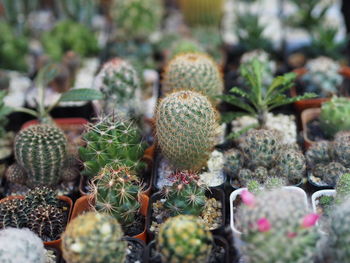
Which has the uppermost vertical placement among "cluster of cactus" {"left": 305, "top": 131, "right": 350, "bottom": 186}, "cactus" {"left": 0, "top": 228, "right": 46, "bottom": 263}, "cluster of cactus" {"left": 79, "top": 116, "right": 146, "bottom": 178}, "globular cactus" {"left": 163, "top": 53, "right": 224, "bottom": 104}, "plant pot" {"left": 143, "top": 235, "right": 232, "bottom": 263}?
"globular cactus" {"left": 163, "top": 53, "right": 224, "bottom": 104}

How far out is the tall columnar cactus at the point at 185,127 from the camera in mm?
2578

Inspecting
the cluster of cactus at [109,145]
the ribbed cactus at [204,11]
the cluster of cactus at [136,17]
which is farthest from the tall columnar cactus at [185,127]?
the ribbed cactus at [204,11]

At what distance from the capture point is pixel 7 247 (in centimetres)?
213

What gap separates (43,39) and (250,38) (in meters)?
1.67

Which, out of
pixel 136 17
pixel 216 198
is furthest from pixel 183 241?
pixel 136 17

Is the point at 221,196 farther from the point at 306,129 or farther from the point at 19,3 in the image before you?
the point at 19,3

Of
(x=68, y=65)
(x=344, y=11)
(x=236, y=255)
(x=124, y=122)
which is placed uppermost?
(x=344, y=11)

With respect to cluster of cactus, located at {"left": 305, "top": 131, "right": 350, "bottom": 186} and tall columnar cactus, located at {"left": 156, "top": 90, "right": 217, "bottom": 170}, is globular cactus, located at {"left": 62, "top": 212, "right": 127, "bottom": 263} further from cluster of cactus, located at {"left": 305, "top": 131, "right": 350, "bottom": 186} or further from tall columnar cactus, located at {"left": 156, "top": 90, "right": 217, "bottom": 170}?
cluster of cactus, located at {"left": 305, "top": 131, "right": 350, "bottom": 186}

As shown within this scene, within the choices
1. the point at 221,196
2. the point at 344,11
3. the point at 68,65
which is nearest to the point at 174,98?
the point at 221,196

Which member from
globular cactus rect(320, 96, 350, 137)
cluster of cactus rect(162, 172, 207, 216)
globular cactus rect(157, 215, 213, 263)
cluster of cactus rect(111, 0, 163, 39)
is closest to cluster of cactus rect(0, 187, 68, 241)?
cluster of cactus rect(162, 172, 207, 216)

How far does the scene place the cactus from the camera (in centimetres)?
211

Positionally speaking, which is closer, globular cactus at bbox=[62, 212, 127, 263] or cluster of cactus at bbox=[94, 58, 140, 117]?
globular cactus at bbox=[62, 212, 127, 263]

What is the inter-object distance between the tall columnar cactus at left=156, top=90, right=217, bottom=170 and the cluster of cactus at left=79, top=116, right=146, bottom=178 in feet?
0.53

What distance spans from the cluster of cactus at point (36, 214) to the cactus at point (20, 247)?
25 cm
